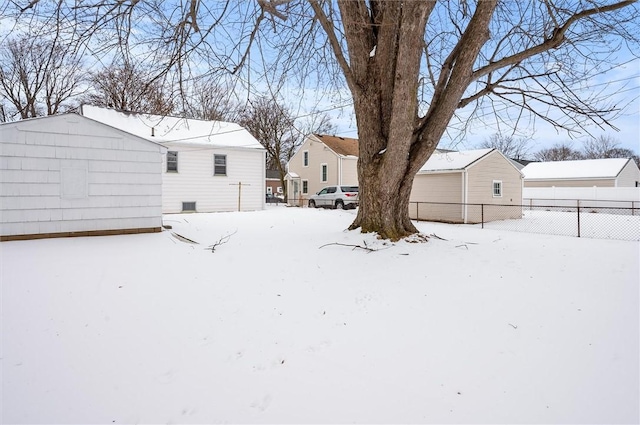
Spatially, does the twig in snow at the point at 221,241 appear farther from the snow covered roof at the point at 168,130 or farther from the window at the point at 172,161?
the window at the point at 172,161

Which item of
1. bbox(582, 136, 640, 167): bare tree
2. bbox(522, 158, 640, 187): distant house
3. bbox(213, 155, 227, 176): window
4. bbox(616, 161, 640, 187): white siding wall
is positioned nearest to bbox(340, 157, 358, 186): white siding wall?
bbox(213, 155, 227, 176): window

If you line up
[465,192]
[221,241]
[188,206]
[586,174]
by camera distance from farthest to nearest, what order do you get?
[586,174], [188,206], [465,192], [221,241]

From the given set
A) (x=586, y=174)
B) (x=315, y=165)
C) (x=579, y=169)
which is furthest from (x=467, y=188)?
(x=579, y=169)

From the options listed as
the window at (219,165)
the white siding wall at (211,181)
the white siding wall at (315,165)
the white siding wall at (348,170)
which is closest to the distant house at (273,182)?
the white siding wall at (315,165)

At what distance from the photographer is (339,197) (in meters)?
19.4

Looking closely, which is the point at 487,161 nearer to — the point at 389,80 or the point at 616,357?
the point at 389,80

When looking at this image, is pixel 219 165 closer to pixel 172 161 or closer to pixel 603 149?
pixel 172 161

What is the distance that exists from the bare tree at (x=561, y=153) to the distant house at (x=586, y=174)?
26622mm

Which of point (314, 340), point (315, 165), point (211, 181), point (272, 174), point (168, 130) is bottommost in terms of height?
point (314, 340)

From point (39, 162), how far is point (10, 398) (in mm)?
5835

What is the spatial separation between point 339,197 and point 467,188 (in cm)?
687

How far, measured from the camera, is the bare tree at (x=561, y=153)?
2121 inches

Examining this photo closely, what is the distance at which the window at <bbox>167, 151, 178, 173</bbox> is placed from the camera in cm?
1544

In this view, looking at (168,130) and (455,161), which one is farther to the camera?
(455,161)
